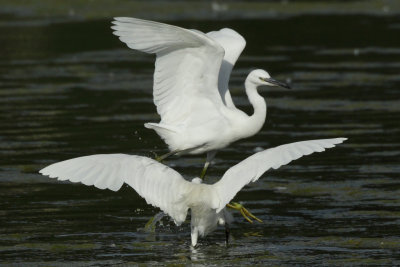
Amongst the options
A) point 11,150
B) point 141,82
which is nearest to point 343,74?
point 141,82

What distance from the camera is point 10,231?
972 centimetres

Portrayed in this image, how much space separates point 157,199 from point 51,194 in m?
2.52

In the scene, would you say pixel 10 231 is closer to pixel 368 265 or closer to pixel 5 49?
pixel 368 265

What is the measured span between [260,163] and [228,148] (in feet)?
15.9

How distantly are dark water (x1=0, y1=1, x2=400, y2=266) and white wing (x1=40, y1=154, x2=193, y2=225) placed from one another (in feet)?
1.66

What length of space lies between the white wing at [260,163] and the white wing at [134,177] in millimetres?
391

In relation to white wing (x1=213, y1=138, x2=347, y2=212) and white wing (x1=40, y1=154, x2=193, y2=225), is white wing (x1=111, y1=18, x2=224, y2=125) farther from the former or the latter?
white wing (x1=213, y1=138, x2=347, y2=212)

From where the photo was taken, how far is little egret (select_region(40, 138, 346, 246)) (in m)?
8.82

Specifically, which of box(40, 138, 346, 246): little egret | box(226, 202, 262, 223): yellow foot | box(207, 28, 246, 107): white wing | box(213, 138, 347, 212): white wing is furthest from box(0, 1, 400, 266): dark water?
box(207, 28, 246, 107): white wing

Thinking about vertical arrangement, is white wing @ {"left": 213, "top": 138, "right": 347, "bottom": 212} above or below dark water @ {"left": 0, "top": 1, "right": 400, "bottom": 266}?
above

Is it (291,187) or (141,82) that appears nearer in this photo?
(291,187)

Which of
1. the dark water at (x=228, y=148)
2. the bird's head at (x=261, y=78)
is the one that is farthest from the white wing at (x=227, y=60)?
the dark water at (x=228, y=148)

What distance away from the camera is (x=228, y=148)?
44.7 feet

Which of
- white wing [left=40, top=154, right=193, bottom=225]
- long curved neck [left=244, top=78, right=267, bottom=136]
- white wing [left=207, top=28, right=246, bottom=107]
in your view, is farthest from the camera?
white wing [left=207, top=28, right=246, bottom=107]
